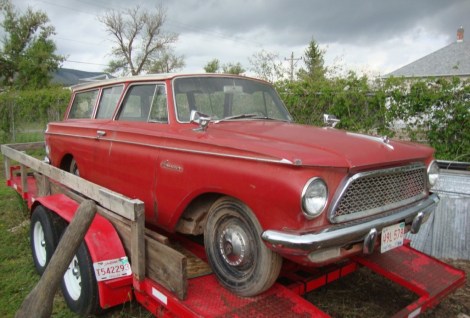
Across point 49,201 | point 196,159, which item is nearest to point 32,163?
point 49,201

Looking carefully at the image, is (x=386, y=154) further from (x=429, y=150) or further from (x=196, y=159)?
(x=196, y=159)

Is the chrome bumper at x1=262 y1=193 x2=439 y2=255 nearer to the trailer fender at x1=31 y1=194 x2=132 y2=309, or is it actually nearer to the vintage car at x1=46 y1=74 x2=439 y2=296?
the vintage car at x1=46 y1=74 x2=439 y2=296

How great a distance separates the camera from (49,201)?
3.69 meters

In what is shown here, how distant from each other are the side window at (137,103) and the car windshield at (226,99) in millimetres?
393

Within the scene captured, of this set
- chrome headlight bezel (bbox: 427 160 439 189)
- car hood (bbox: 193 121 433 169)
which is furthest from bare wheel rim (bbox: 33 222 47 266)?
chrome headlight bezel (bbox: 427 160 439 189)

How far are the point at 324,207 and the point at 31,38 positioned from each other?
32846 mm

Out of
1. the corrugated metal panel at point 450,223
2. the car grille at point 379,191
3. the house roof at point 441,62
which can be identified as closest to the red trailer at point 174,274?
the car grille at point 379,191

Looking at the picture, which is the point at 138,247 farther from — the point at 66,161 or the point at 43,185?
the point at 66,161

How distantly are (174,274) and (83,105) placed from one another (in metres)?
3.34

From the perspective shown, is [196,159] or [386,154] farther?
[196,159]

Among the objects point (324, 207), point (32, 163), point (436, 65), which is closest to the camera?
point (324, 207)

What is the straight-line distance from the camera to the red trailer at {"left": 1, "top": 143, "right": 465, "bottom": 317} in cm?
251

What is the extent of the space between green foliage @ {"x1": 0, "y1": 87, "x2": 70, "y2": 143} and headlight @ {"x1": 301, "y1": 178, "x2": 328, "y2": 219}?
1201cm

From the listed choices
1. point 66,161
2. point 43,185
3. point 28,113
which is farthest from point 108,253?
point 28,113
